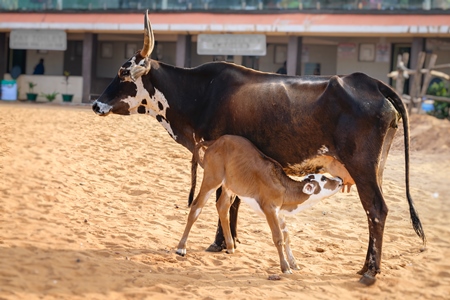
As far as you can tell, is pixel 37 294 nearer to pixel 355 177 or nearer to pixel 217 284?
pixel 217 284

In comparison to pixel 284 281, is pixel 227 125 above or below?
above

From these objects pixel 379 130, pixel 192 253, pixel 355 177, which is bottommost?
pixel 192 253

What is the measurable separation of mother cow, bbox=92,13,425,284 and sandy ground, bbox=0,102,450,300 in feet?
1.93

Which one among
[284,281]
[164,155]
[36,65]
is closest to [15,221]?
[284,281]

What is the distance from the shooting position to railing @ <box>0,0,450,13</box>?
23.1 m

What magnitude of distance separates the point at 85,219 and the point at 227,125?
2317mm

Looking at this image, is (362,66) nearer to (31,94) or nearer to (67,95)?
(67,95)

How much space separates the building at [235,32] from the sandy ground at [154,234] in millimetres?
9512

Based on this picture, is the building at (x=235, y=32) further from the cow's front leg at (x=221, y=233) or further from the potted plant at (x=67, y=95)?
the cow's front leg at (x=221, y=233)

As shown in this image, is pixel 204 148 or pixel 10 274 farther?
pixel 204 148

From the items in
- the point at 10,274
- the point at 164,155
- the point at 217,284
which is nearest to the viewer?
the point at 10,274

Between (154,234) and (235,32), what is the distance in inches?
665

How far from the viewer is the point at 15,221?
26.9 ft

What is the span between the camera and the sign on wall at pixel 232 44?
24625mm
